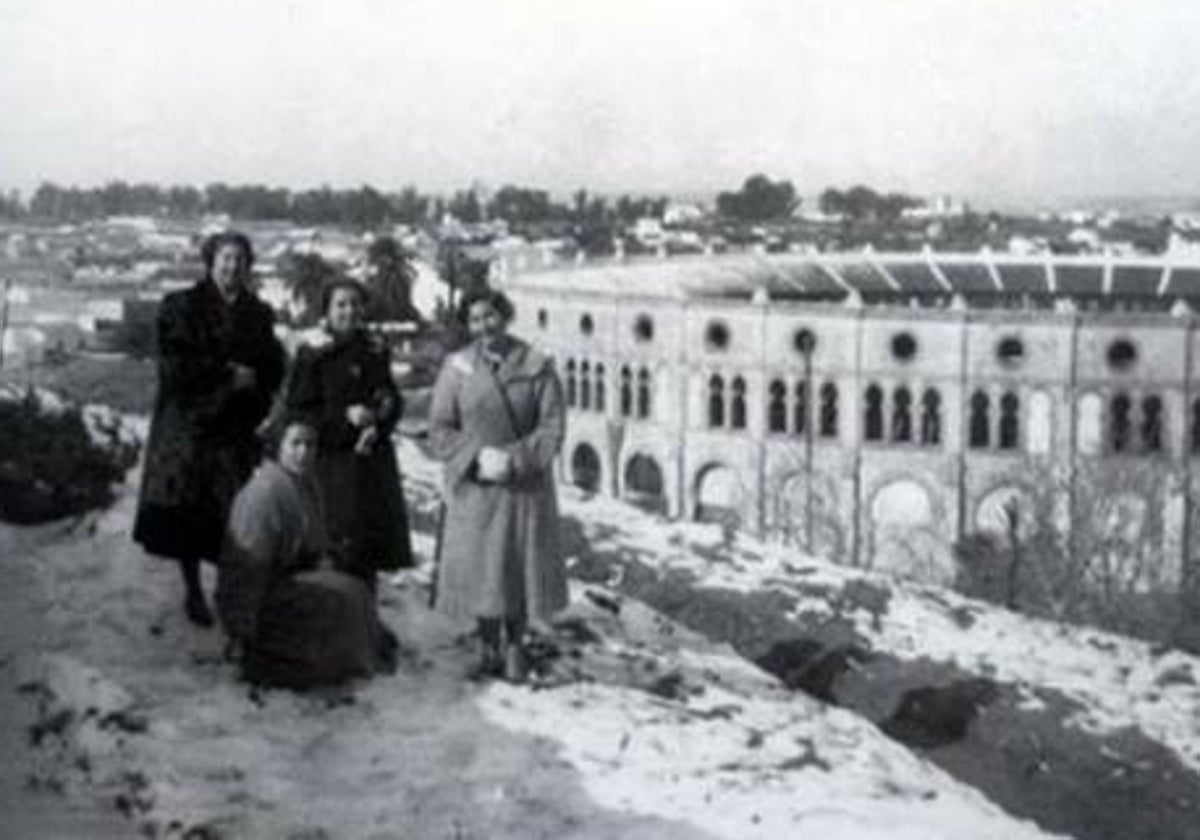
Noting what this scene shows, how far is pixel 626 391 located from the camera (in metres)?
47.9

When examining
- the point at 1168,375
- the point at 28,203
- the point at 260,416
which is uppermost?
the point at 28,203

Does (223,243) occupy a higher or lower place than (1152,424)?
higher

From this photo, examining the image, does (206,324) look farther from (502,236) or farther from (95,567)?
(502,236)

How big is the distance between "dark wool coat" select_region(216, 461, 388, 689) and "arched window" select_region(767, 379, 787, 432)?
123 ft

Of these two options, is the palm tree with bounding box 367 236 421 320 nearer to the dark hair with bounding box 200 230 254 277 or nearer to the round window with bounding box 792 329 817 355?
the round window with bounding box 792 329 817 355

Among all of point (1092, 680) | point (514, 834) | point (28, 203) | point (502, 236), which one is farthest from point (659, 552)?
point (502, 236)

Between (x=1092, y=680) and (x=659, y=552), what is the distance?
500 cm

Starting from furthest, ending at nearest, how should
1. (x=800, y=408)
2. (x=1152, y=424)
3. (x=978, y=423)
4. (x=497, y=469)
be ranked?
(x=800, y=408) → (x=978, y=423) → (x=1152, y=424) → (x=497, y=469)

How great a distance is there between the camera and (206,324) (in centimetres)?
791

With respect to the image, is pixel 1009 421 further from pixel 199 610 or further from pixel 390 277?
pixel 199 610

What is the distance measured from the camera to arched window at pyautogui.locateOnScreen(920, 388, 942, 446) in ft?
141

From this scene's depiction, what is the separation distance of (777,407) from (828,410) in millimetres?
1481

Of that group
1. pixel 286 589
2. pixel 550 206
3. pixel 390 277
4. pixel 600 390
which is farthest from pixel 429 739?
pixel 550 206

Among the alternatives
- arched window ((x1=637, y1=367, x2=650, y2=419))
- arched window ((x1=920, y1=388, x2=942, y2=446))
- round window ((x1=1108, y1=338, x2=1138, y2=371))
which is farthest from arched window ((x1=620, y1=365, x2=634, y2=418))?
round window ((x1=1108, y1=338, x2=1138, y2=371))
